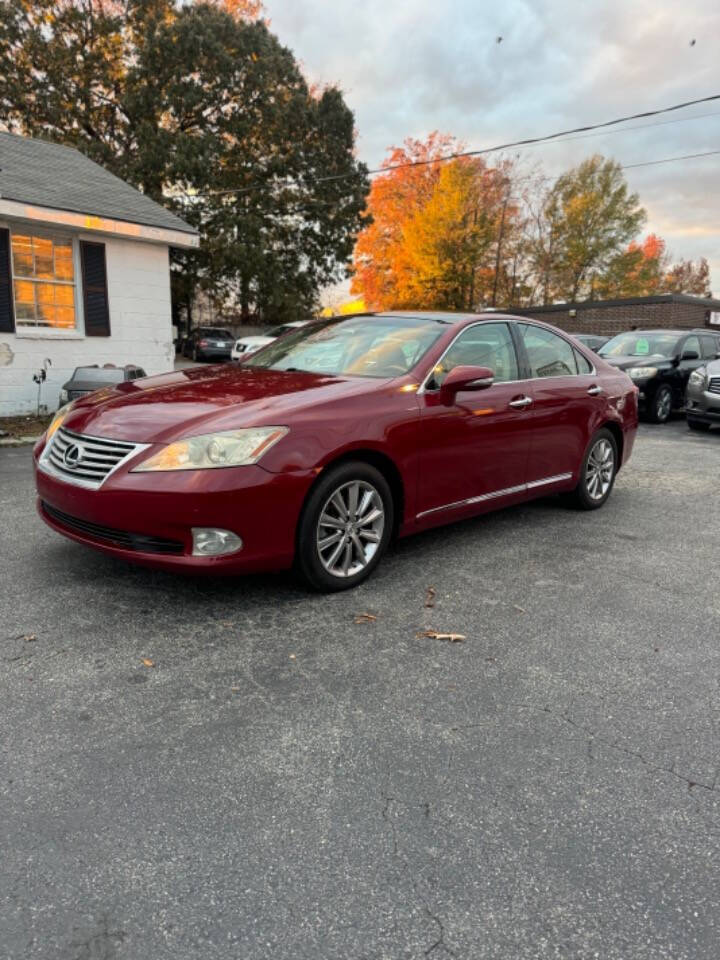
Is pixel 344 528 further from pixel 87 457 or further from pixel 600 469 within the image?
pixel 600 469

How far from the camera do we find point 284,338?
5.30 meters

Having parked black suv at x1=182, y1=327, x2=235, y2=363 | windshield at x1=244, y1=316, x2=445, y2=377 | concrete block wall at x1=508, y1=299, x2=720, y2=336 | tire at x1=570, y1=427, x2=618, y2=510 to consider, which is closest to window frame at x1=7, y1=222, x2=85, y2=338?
windshield at x1=244, y1=316, x2=445, y2=377

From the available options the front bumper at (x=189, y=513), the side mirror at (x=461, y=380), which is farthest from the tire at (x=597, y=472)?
the front bumper at (x=189, y=513)

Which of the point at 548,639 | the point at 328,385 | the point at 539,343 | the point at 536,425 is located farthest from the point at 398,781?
the point at 539,343

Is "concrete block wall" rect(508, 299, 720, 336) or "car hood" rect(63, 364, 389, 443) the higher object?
"concrete block wall" rect(508, 299, 720, 336)

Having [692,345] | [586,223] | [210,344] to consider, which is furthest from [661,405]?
[586,223]

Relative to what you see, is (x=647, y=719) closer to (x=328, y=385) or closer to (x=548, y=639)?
(x=548, y=639)

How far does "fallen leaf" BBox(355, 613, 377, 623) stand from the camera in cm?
343

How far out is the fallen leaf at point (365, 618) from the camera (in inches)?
135

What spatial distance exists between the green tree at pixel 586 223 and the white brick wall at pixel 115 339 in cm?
3678

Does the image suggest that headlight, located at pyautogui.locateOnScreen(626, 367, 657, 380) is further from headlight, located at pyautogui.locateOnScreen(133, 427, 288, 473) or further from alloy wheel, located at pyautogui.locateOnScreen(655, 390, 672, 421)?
headlight, located at pyautogui.locateOnScreen(133, 427, 288, 473)

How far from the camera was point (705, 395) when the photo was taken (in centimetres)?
1098

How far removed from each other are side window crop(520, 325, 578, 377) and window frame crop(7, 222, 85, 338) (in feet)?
29.5

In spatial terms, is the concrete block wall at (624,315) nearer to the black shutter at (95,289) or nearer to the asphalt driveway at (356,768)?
the black shutter at (95,289)
